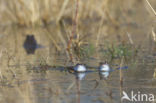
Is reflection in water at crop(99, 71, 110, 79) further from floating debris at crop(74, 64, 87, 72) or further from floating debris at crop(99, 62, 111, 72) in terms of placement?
floating debris at crop(74, 64, 87, 72)

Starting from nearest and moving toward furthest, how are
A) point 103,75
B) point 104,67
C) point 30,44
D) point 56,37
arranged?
point 103,75 < point 104,67 < point 30,44 < point 56,37

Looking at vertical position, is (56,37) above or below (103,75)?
above

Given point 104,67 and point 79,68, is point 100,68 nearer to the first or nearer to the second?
point 104,67

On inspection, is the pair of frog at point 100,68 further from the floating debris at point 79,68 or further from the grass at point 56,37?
the grass at point 56,37

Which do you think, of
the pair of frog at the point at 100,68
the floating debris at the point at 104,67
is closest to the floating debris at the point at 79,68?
the pair of frog at the point at 100,68

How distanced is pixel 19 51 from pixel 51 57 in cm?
91

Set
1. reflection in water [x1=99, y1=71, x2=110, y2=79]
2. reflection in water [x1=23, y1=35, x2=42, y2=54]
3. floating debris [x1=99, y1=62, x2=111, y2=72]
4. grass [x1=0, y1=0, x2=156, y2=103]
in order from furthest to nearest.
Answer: reflection in water [x1=23, y1=35, x2=42, y2=54], floating debris [x1=99, y1=62, x2=111, y2=72], reflection in water [x1=99, y1=71, x2=110, y2=79], grass [x1=0, y1=0, x2=156, y2=103]

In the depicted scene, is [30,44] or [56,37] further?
[56,37]

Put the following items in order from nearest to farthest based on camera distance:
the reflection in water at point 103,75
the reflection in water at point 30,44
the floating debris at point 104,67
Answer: the reflection in water at point 103,75 < the floating debris at point 104,67 < the reflection in water at point 30,44

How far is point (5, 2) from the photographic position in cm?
1012

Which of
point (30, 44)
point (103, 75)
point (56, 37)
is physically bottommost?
point (103, 75)

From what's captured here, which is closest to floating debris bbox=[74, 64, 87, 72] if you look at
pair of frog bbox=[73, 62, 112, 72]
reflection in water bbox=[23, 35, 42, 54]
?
pair of frog bbox=[73, 62, 112, 72]

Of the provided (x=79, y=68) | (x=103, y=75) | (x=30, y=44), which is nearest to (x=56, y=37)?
(x=30, y=44)

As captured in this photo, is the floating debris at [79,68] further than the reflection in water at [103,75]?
Yes
